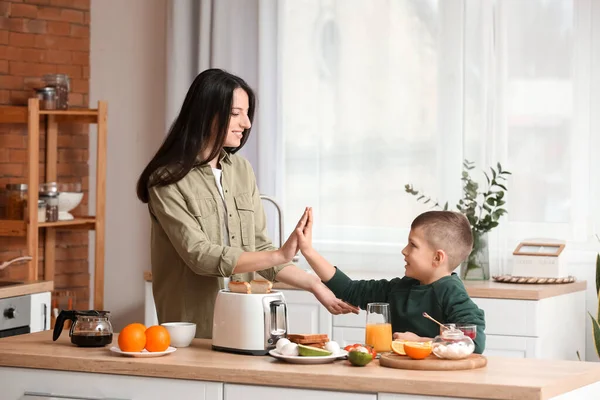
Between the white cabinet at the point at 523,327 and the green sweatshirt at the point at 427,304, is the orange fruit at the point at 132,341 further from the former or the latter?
the white cabinet at the point at 523,327

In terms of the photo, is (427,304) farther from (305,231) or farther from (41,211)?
(41,211)

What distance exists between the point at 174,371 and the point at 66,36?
3.28 metres

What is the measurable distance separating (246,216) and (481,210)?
173 centimetres

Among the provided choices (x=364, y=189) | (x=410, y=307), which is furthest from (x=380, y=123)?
(x=410, y=307)


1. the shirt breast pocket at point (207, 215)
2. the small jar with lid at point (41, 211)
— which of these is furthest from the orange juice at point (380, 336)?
the small jar with lid at point (41, 211)

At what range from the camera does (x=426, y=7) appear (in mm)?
4781

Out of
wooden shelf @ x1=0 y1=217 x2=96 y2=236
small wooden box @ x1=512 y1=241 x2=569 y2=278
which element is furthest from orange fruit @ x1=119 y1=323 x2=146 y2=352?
wooden shelf @ x1=0 y1=217 x2=96 y2=236

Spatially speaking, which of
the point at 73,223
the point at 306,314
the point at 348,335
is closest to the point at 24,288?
the point at 73,223

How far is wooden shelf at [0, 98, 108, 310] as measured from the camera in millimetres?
4668

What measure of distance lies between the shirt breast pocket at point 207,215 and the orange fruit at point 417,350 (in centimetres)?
85

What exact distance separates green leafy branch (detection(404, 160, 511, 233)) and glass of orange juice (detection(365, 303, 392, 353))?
76.2 inches

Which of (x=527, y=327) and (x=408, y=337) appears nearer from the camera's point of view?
(x=408, y=337)

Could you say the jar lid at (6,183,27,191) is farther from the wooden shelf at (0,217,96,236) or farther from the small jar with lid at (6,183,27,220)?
the wooden shelf at (0,217,96,236)

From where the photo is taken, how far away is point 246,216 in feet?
10.2
